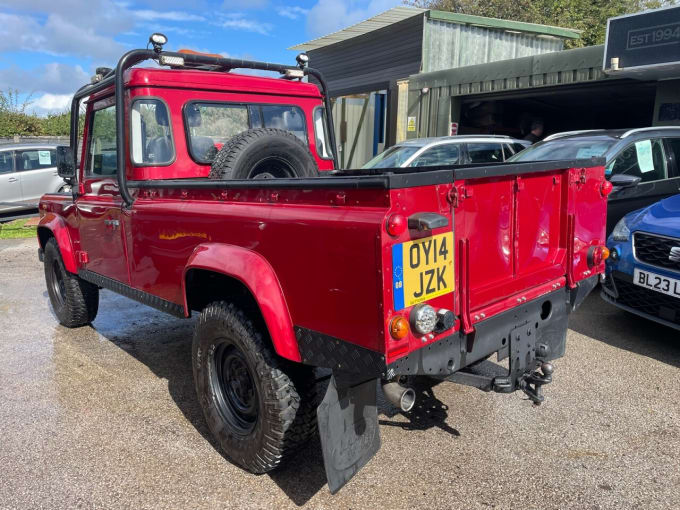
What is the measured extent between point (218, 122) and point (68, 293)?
2.32m

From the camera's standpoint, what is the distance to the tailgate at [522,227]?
2318 millimetres

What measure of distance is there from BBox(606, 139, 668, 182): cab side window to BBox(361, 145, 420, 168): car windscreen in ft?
10.6

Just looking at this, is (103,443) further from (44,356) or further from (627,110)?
(627,110)

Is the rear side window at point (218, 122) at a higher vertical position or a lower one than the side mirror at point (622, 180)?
higher

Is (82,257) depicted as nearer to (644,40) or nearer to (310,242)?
(310,242)

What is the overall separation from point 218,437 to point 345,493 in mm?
771

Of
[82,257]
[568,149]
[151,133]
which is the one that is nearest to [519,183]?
[151,133]

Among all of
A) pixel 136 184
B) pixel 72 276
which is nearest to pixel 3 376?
pixel 72 276

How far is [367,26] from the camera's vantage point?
14.3 m

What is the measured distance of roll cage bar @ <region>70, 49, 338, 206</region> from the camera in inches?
133

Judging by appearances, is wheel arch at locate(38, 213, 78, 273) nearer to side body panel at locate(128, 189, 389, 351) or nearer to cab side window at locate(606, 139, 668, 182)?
side body panel at locate(128, 189, 389, 351)

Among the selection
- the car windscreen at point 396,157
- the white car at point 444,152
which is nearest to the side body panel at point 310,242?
the white car at point 444,152

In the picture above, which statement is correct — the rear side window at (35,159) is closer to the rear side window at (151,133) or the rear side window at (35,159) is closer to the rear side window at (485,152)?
the rear side window at (485,152)

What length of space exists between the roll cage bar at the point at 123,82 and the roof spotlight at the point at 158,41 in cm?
2
